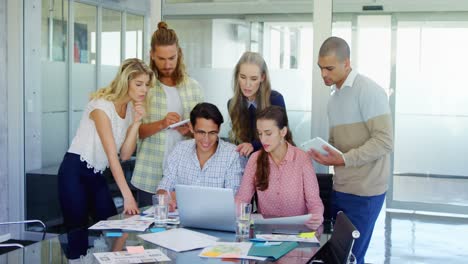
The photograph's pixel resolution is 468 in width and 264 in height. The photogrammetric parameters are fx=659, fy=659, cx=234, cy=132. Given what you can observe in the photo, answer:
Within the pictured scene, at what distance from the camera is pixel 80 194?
374cm

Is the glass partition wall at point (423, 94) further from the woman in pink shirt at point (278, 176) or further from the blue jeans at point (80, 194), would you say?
the blue jeans at point (80, 194)

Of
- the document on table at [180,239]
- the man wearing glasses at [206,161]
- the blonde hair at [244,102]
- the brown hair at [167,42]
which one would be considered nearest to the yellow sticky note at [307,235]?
the document on table at [180,239]

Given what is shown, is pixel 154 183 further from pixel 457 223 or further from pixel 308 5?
pixel 457 223

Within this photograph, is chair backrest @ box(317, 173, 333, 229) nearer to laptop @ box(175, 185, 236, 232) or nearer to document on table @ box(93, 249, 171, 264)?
laptop @ box(175, 185, 236, 232)

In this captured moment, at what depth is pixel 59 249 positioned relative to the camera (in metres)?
2.68

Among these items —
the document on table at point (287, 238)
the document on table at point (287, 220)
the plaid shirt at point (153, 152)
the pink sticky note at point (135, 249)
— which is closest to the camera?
the pink sticky note at point (135, 249)

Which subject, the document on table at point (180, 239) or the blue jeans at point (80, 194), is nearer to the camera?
the document on table at point (180, 239)

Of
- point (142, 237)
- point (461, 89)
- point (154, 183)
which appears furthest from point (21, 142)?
point (461, 89)

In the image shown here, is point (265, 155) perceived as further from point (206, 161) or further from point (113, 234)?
point (113, 234)

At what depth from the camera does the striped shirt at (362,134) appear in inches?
140

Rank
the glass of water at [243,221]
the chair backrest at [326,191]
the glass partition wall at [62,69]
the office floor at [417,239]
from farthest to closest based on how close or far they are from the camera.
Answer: the glass partition wall at [62,69]
the office floor at [417,239]
the chair backrest at [326,191]
the glass of water at [243,221]

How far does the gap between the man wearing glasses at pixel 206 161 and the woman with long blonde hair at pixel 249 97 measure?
185mm

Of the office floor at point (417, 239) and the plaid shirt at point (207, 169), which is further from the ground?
the plaid shirt at point (207, 169)

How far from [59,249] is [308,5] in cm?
299
